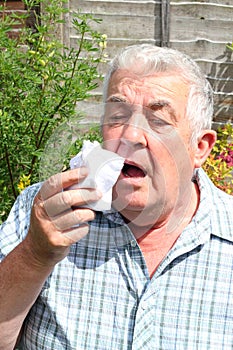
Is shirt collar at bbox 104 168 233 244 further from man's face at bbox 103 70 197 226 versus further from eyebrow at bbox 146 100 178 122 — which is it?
eyebrow at bbox 146 100 178 122

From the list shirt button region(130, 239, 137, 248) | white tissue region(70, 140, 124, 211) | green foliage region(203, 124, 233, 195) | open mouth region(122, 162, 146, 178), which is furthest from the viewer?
green foliage region(203, 124, 233, 195)

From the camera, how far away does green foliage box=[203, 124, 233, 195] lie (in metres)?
3.21

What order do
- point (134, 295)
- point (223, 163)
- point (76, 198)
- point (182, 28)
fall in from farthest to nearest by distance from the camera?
point (182, 28) < point (223, 163) < point (134, 295) < point (76, 198)

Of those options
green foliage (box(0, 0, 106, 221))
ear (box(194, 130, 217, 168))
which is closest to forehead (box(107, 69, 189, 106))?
ear (box(194, 130, 217, 168))

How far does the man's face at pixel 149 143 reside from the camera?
56.6 inches

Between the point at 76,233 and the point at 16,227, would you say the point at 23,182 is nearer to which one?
the point at 16,227

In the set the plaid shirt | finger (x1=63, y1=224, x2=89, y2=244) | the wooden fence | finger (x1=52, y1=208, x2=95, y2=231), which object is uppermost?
the wooden fence

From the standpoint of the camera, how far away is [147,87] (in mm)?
1639

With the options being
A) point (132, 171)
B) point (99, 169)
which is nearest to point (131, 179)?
point (132, 171)

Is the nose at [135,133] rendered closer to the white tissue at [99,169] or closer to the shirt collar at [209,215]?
the white tissue at [99,169]

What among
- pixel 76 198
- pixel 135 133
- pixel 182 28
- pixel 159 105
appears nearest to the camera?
pixel 76 198

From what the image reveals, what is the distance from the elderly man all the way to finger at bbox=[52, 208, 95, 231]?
0.21 m

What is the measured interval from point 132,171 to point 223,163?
1913mm

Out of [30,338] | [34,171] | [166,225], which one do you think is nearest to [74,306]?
[30,338]
